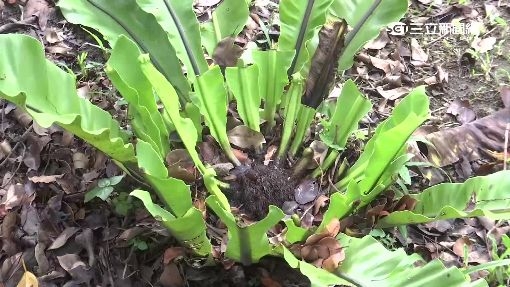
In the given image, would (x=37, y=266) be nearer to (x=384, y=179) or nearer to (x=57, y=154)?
(x=57, y=154)

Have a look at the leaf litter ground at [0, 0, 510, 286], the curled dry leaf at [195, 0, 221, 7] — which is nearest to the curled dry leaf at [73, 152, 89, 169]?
the leaf litter ground at [0, 0, 510, 286]

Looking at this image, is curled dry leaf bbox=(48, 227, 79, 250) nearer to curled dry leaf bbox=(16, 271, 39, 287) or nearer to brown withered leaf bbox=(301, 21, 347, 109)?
curled dry leaf bbox=(16, 271, 39, 287)

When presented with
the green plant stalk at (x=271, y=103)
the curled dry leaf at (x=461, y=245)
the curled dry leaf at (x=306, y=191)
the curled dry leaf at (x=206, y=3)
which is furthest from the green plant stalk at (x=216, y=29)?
the curled dry leaf at (x=461, y=245)

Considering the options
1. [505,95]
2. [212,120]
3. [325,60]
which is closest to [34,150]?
[212,120]

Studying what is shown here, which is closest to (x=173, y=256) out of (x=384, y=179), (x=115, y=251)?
(x=115, y=251)

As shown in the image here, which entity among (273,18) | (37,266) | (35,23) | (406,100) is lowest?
(37,266)

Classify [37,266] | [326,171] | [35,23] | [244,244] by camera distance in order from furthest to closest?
[35,23], [326,171], [37,266], [244,244]

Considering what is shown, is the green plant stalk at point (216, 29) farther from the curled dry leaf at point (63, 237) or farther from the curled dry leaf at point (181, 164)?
the curled dry leaf at point (63, 237)
